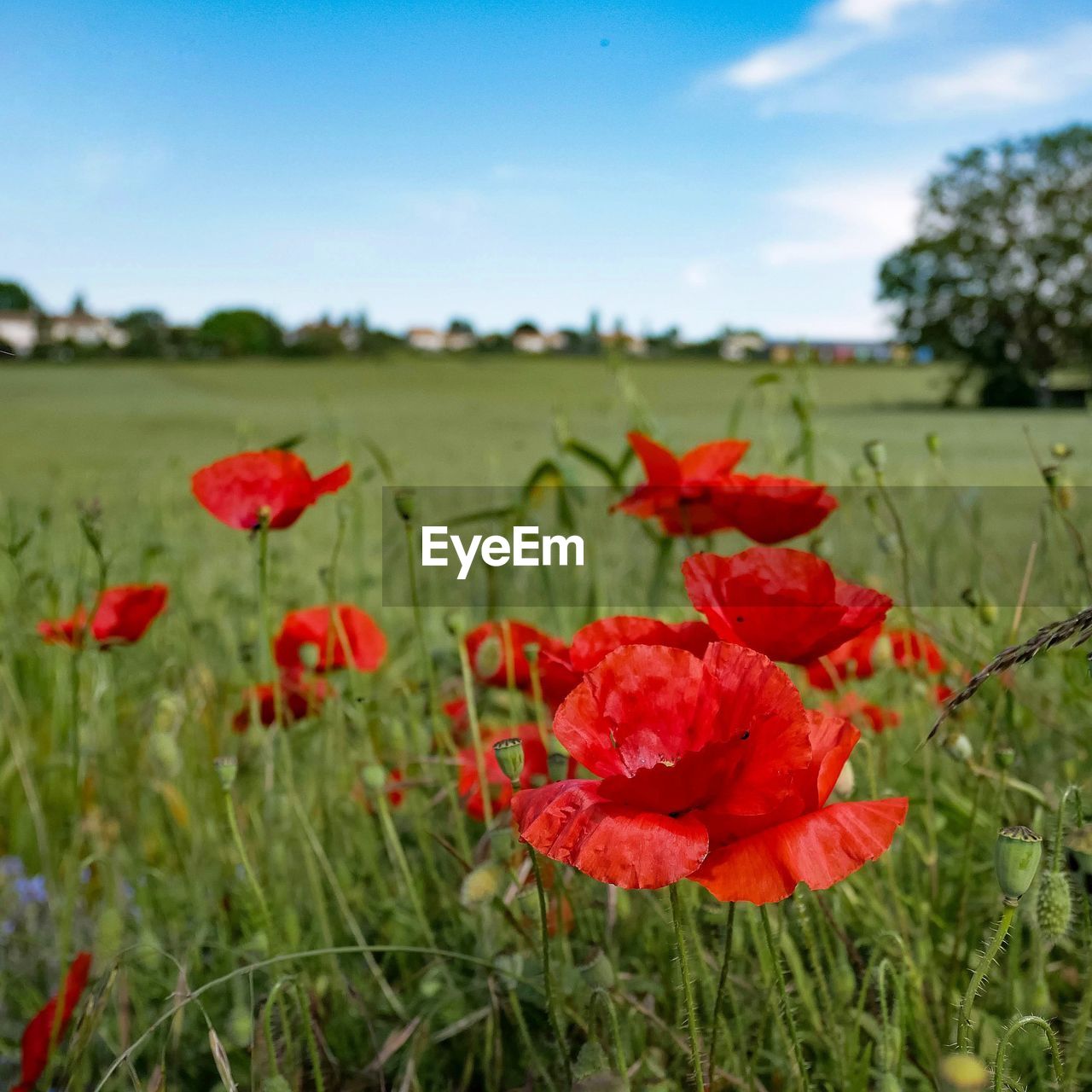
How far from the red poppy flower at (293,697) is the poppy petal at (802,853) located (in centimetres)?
63

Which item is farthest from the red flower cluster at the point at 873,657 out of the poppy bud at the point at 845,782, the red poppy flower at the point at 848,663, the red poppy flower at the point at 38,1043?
the red poppy flower at the point at 38,1043

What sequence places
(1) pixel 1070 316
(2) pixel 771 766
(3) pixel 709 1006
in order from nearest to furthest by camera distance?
(2) pixel 771 766, (3) pixel 709 1006, (1) pixel 1070 316

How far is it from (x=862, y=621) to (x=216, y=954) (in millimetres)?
765

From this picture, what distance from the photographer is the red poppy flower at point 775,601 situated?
0.52m

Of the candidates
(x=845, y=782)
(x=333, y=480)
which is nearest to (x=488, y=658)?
(x=333, y=480)

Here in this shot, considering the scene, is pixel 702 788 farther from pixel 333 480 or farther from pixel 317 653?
pixel 317 653

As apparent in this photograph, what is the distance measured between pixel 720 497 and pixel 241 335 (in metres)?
22.9

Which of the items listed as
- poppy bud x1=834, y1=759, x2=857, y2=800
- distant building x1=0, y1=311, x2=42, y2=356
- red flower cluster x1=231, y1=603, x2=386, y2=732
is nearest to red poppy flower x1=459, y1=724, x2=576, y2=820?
red flower cluster x1=231, y1=603, x2=386, y2=732

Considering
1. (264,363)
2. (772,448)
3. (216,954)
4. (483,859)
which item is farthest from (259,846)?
(264,363)

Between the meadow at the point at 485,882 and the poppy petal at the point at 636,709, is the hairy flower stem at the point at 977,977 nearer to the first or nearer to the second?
the meadow at the point at 485,882

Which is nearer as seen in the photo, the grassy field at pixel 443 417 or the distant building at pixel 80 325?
the grassy field at pixel 443 417

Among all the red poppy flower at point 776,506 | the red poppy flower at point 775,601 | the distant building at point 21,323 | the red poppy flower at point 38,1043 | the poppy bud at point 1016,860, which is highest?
the distant building at point 21,323

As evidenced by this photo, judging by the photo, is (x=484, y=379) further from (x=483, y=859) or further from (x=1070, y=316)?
(x=483, y=859)

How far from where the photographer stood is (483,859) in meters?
0.74
